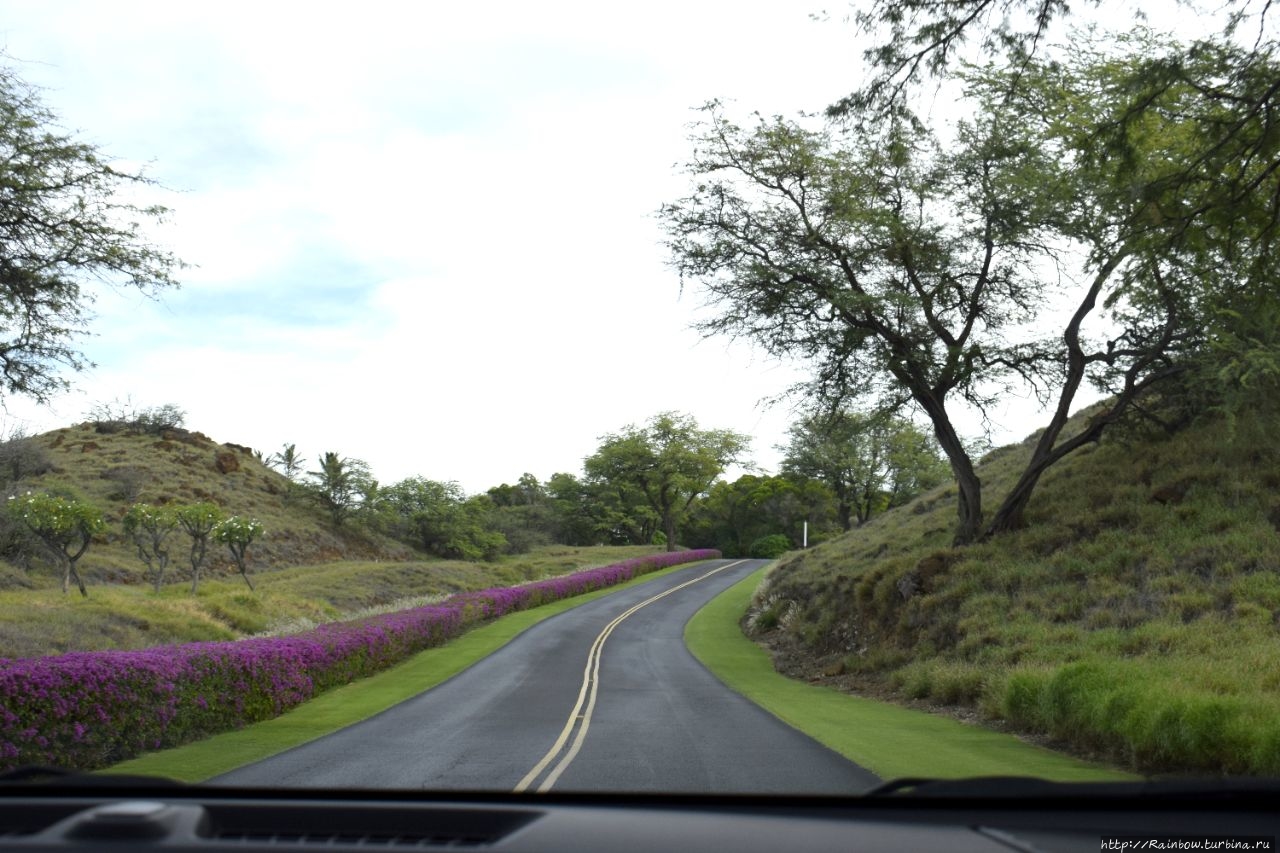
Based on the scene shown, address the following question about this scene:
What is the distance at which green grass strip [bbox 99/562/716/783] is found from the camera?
38.4 ft

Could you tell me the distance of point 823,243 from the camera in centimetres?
2422

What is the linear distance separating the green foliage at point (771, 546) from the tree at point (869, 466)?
8072mm

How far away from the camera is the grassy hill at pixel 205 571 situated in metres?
25.3

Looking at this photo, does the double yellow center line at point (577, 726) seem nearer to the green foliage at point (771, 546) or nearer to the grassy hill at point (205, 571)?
the grassy hill at point (205, 571)

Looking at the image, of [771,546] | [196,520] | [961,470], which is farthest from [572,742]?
[771,546]

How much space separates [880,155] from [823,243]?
9.13 feet

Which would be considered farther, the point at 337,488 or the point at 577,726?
the point at 337,488

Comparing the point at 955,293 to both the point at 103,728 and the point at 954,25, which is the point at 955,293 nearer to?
the point at 954,25

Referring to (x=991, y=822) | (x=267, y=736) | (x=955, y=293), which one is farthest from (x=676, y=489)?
(x=991, y=822)

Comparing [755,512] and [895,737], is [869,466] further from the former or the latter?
[895,737]

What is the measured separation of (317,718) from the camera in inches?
632

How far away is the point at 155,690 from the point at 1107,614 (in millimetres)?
16125

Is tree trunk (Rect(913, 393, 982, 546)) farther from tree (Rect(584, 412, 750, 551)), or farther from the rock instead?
tree (Rect(584, 412, 750, 551))

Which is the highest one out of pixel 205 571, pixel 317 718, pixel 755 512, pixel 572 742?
pixel 755 512
